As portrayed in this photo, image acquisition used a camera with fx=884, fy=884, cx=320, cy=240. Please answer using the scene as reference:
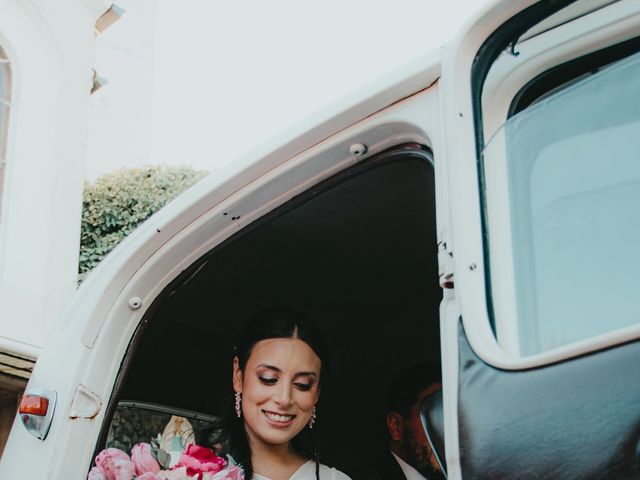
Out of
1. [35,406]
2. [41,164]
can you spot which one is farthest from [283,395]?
[41,164]

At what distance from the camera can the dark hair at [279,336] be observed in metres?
3.11

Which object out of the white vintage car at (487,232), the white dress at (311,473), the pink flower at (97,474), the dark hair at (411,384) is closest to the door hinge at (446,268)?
the white vintage car at (487,232)

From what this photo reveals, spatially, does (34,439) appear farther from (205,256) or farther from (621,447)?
(621,447)

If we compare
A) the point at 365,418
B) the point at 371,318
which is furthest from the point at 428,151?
the point at 365,418

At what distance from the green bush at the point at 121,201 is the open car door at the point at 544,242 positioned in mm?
13507

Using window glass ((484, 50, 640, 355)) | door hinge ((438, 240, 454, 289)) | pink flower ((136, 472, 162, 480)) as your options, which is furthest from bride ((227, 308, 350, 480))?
window glass ((484, 50, 640, 355))

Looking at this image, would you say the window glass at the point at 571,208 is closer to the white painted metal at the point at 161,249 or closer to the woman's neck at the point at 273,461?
the white painted metal at the point at 161,249

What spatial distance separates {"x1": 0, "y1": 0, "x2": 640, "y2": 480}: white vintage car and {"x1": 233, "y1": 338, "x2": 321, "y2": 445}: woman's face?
45cm

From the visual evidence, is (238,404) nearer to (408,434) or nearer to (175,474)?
(175,474)

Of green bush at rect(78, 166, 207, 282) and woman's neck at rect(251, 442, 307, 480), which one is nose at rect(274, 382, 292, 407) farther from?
green bush at rect(78, 166, 207, 282)

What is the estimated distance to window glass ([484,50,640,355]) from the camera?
4.93 ft

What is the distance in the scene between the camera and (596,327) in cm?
147

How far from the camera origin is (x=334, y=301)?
12.8ft

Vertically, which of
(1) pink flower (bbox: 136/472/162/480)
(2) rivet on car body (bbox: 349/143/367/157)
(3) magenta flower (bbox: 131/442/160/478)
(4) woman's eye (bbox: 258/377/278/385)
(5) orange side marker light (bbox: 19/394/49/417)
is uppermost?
(2) rivet on car body (bbox: 349/143/367/157)
